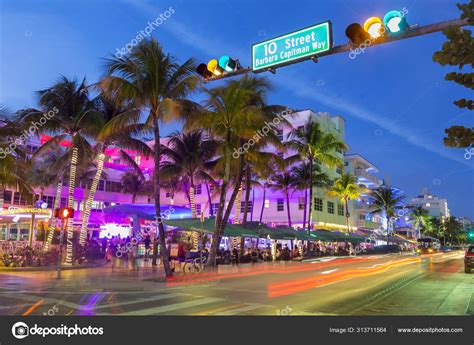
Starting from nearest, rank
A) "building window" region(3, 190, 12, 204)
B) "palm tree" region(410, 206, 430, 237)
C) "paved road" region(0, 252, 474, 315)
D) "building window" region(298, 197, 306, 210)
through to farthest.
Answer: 1. "paved road" region(0, 252, 474, 315)
2. "building window" region(3, 190, 12, 204)
3. "building window" region(298, 197, 306, 210)
4. "palm tree" region(410, 206, 430, 237)

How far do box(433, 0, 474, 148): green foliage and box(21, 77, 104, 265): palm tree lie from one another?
66.9 feet

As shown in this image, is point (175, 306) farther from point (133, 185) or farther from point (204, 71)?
point (133, 185)

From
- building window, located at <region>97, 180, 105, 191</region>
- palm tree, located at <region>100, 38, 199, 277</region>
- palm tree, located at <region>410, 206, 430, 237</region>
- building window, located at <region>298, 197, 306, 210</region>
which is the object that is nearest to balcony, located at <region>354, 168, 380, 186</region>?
building window, located at <region>298, 197, 306, 210</region>

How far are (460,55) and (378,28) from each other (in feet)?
5.60

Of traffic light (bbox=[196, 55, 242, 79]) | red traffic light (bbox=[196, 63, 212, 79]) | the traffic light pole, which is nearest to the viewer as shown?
the traffic light pole

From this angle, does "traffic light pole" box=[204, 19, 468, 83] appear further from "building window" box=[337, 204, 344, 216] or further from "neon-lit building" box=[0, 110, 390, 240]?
"building window" box=[337, 204, 344, 216]

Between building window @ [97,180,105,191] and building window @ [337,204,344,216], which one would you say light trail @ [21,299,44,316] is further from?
building window @ [337,204,344,216]

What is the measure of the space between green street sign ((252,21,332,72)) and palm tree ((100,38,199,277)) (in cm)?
914

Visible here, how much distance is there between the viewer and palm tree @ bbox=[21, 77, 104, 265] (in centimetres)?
2383

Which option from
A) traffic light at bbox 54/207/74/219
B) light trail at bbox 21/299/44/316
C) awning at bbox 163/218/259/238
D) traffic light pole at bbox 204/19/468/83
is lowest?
light trail at bbox 21/299/44/316

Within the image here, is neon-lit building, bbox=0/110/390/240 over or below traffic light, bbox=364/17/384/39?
over

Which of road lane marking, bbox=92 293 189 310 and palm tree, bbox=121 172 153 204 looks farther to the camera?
palm tree, bbox=121 172 153 204
